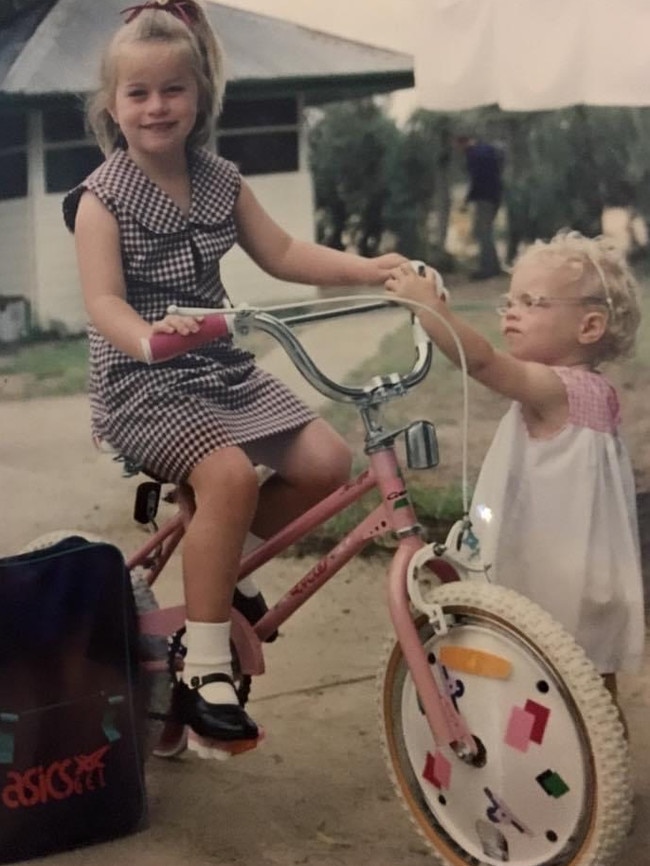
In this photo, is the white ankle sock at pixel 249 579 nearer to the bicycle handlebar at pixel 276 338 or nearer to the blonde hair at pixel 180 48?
the bicycle handlebar at pixel 276 338

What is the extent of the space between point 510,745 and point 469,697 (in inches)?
3.1

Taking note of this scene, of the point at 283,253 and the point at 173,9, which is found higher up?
the point at 173,9

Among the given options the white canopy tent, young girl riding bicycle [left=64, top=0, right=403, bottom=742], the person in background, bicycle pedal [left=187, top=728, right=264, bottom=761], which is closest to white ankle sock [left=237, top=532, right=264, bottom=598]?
young girl riding bicycle [left=64, top=0, right=403, bottom=742]

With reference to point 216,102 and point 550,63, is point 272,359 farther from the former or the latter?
point 550,63

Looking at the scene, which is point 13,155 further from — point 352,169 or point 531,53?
point 531,53

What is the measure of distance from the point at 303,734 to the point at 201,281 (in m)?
0.81

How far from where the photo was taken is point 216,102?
6.19 feet

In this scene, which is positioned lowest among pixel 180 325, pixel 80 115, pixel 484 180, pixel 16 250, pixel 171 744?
pixel 171 744

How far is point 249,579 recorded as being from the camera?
1.83m

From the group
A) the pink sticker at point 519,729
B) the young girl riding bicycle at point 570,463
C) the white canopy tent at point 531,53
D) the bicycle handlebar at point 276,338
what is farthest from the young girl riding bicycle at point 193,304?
the white canopy tent at point 531,53

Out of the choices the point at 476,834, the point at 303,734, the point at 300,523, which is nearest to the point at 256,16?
the point at 300,523

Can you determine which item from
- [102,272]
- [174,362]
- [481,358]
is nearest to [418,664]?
[481,358]

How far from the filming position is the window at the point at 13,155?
2110 millimetres

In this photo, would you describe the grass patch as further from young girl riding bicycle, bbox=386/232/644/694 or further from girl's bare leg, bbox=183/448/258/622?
young girl riding bicycle, bbox=386/232/644/694
